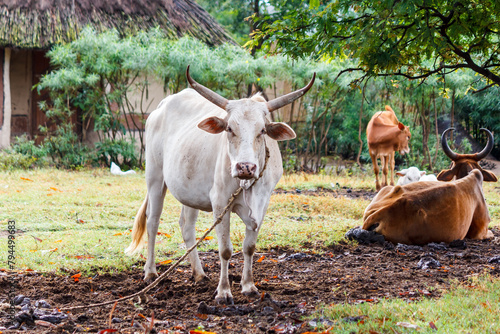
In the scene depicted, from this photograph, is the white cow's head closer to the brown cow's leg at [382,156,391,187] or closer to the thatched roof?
the brown cow's leg at [382,156,391,187]

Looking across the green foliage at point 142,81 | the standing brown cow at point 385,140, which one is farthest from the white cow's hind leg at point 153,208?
the green foliage at point 142,81

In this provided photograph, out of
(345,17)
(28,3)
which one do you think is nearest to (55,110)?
(28,3)

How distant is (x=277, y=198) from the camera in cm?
909

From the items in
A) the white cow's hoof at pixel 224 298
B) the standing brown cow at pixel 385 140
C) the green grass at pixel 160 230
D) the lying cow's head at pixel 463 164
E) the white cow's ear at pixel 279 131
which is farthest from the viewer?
the standing brown cow at pixel 385 140

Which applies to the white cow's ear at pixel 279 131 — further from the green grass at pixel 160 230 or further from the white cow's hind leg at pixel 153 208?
the white cow's hind leg at pixel 153 208

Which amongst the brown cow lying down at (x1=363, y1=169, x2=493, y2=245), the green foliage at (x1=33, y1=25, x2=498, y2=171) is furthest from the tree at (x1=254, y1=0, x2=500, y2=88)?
the green foliage at (x1=33, y1=25, x2=498, y2=171)

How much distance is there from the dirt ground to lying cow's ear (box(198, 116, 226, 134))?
1303 millimetres

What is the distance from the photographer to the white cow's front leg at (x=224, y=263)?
13.5 feet

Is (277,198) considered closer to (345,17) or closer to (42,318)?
(345,17)

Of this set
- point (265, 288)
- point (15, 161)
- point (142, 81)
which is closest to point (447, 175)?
point (265, 288)

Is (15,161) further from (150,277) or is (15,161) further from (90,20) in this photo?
(150,277)

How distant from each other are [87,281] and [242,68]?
8.86 metres

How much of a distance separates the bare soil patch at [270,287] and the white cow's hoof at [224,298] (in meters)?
0.06

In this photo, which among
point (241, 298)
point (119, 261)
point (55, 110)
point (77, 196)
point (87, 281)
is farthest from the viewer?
point (55, 110)
